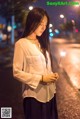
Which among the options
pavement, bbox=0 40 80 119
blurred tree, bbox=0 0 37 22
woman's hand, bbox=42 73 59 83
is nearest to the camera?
woman's hand, bbox=42 73 59 83

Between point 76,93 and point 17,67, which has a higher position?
point 17,67

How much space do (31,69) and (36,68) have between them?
4 cm

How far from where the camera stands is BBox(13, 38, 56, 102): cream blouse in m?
3.50

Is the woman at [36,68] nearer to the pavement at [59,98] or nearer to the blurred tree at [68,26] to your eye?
the pavement at [59,98]

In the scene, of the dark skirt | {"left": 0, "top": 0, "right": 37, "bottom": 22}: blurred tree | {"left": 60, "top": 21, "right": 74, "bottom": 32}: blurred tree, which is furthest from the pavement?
{"left": 60, "top": 21, "right": 74, "bottom": 32}: blurred tree

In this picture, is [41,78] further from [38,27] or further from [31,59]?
[38,27]

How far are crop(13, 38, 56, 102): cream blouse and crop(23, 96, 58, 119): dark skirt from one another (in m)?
0.04

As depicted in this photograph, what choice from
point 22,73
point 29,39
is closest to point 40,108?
point 22,73

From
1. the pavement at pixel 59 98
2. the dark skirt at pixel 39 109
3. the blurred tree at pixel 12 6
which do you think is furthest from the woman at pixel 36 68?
the blurred tree at pixel 12 6

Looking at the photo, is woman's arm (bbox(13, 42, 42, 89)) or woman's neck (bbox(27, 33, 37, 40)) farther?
woman's neck (bbox(27, 33, 37, 40))

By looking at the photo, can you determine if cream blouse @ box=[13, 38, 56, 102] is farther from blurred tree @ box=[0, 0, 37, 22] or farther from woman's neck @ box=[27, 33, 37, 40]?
blurred tree @ box=[0, 0, 37, 22]

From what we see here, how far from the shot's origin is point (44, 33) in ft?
11.9

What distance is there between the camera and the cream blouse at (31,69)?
3.50 meters

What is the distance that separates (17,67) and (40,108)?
407mm
